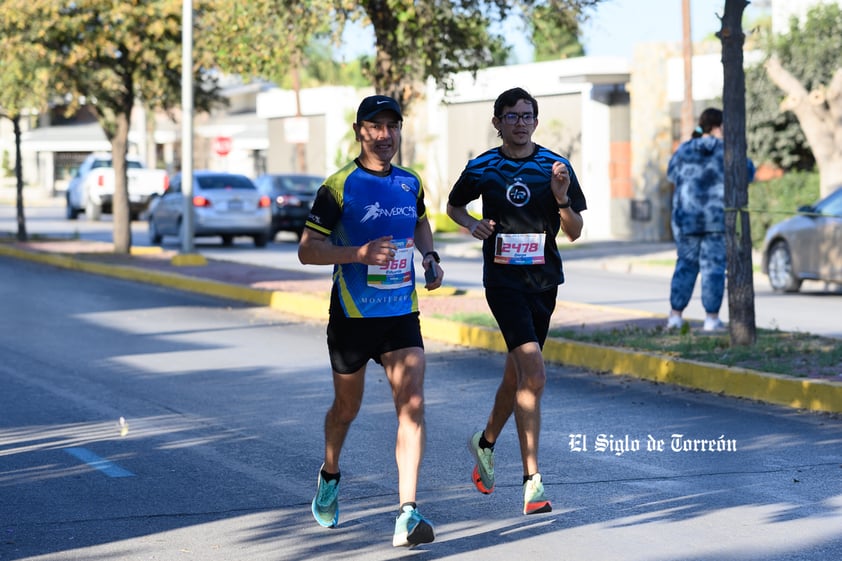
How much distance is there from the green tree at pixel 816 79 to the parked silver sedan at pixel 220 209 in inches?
413

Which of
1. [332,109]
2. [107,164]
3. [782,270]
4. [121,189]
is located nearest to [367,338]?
[782,270]

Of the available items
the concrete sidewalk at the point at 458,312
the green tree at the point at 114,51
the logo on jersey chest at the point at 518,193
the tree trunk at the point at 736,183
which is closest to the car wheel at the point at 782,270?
the concrete sidewalk at the point at 458,312

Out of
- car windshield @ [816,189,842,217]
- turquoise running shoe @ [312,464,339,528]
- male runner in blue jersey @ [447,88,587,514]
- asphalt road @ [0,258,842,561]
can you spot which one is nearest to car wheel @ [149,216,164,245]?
car windshield @ [816,189,842,217]

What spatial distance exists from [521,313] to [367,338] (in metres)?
0.95

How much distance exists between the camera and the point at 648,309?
17234mm

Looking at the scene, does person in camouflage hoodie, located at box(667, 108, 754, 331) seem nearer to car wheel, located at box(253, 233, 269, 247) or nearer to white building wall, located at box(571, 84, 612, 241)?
car wheel, located at box(253, 233, 269, 247)

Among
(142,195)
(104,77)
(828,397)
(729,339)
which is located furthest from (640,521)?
(142,195)

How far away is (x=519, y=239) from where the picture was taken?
7.13 metres

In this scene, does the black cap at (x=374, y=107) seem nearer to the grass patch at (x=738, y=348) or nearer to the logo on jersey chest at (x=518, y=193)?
the logo on jersey chest at (x=518, y=193)

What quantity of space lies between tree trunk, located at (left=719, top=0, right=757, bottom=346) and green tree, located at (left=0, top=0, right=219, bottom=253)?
13.8 m

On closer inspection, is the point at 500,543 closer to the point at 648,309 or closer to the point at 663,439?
the point at 663,439

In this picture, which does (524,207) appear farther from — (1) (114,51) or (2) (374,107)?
(1) (114,51)

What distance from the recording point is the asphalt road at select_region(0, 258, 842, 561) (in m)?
6.34

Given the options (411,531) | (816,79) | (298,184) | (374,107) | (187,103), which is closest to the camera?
(411,531)
